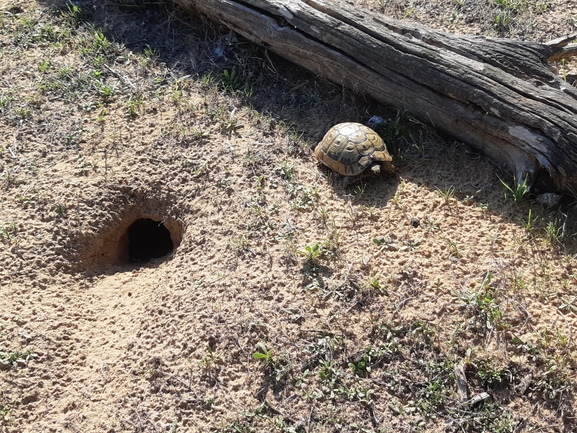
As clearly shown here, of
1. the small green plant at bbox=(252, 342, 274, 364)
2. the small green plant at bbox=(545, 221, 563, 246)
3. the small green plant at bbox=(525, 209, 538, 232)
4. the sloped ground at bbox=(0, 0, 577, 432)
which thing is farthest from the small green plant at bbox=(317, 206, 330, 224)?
the small green plant at bbox=(545, 221, 563, 246)

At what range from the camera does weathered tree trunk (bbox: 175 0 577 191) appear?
13.6 ft

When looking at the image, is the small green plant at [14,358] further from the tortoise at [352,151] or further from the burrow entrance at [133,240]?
the tortoise at [352,151]

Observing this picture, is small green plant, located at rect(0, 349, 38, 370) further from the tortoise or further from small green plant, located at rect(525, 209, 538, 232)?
small green plant, located at rect(525, 209, 538, 232)

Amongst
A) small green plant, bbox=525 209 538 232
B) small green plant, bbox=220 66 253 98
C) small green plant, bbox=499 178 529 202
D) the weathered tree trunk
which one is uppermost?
the weathered tree trunk

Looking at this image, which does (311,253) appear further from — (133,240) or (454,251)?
(133,240)

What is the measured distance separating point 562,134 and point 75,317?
3.40 metres

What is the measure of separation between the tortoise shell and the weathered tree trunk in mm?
452

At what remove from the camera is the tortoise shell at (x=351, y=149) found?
4.36m

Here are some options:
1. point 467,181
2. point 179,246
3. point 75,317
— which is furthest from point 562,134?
point 75,317

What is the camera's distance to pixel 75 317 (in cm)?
409

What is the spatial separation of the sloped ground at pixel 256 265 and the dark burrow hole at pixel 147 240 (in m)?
0.32

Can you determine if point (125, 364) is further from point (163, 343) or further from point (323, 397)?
point (323, 397)

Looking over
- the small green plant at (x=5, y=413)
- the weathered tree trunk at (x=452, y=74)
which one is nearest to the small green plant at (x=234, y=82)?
the weathered tree trunk at (x=452, y=74)

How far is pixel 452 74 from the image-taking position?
4.41 metres
